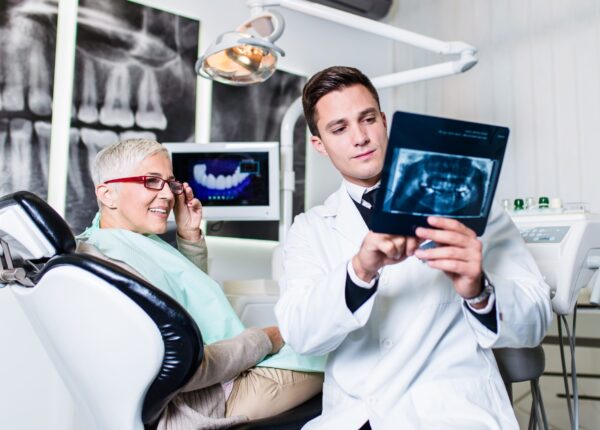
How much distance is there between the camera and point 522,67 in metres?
3.51

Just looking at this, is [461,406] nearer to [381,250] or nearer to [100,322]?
[381,250]

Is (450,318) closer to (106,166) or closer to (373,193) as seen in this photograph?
(373,193)

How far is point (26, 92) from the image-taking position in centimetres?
257

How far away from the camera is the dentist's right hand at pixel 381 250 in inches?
33.7

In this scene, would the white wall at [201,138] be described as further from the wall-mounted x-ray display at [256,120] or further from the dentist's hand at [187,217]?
the dentist's hand at [187,217]

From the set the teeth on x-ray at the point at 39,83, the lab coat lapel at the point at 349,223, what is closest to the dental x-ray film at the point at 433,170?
the lab coat lapel at the point at 349,223

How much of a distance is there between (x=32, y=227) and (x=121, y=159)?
1.91 ft

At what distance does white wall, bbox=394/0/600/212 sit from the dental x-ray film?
2.59 m

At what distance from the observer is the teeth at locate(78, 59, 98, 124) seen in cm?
273

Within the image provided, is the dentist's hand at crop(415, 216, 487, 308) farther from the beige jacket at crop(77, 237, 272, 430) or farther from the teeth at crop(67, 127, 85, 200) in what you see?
the teeth at crop(67, 127, 85, 200)

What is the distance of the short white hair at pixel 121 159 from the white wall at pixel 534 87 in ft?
Answer: 8.23

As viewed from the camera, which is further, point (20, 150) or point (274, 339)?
point (20, 150)

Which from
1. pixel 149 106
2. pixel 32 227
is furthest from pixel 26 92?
pixel 32 227

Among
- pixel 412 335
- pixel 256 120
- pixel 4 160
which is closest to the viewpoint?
pixel 412 335
